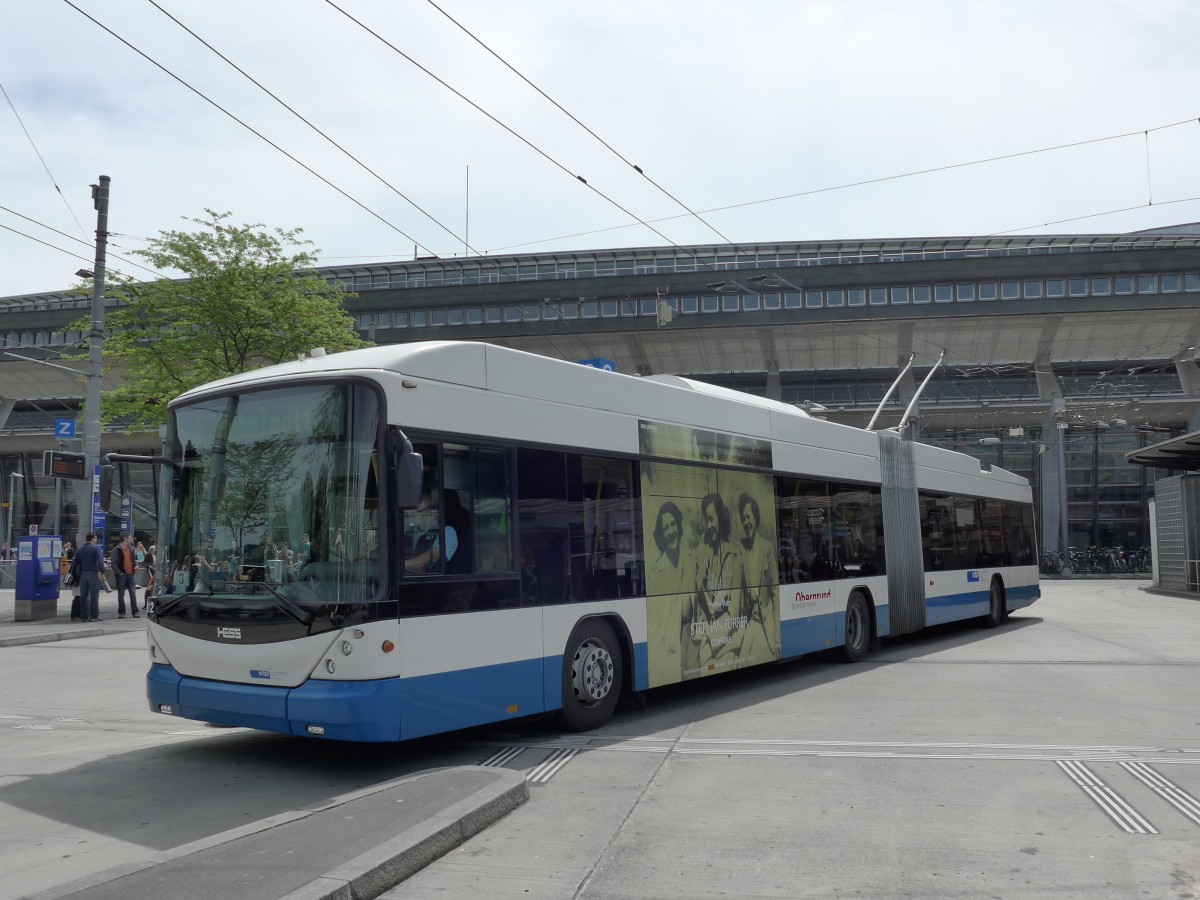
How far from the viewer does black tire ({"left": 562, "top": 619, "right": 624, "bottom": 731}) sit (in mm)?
8633

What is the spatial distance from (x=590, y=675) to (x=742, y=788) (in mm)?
2260

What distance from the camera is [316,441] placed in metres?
7.16

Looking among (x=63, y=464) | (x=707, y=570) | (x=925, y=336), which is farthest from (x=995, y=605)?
(x=925, y=336)

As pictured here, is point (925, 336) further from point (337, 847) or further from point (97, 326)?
point (337, 847)

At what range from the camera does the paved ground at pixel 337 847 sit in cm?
446

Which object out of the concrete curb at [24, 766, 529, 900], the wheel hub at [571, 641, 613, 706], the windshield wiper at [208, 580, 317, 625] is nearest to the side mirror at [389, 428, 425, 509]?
the windshield wiper at [208, 580, 317, 625]

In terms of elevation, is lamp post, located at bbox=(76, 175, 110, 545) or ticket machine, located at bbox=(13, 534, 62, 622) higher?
lamp post, located at bbox=(76, 175, 110, 545)

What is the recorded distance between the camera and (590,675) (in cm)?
889

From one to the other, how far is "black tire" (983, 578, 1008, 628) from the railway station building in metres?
19.7

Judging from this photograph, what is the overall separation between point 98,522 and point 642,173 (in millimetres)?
13012

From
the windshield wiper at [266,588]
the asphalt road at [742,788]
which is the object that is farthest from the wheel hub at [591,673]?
the windshield wiper at [266,588]

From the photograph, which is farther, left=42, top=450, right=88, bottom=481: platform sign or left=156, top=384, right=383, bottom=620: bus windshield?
left=42, top=450, right=88, bottom=481: platform sign

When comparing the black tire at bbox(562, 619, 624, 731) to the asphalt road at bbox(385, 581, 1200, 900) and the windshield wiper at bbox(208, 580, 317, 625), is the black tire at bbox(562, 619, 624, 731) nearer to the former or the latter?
the asphalt road at bbox(385, 581, 1200, 900)

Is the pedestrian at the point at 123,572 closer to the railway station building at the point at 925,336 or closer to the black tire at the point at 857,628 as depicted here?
the black tire at the point at 857,628
